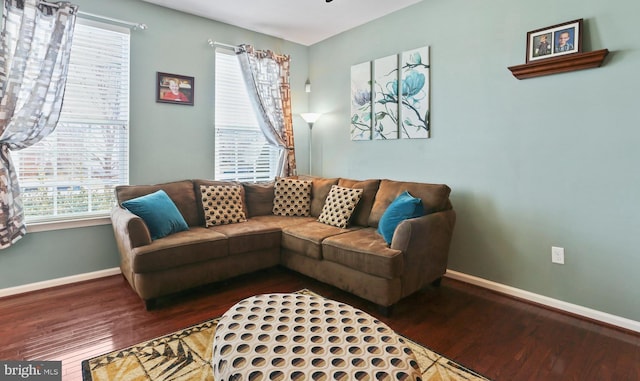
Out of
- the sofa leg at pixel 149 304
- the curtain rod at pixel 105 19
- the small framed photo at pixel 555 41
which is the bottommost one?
the sofa leg at pixel 149 304

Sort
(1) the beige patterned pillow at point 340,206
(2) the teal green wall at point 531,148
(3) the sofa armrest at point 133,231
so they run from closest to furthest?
(2) the teal green wall at point 531,148
(3) the sofa armrest at point 133,231
(1) the beige patterned pillow at point 340,206

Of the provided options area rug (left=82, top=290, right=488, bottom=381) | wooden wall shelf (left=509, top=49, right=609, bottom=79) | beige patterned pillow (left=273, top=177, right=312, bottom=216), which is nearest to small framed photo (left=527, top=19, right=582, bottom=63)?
wooden wall shelf (left=509, top=49, right=609, bottom=79)

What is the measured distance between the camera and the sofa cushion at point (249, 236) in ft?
10.0

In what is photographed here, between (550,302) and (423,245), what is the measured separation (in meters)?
1.07

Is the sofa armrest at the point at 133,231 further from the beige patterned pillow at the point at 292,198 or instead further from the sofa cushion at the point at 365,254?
the beige patterned pillow at the point at 292,198

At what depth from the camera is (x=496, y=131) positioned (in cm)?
295

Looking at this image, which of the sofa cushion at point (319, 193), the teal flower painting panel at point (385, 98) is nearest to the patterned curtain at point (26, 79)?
the sofa cushion at point (319, 193)

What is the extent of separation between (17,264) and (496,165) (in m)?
4.08

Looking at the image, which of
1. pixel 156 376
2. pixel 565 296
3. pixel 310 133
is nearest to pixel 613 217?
pixel 565 296

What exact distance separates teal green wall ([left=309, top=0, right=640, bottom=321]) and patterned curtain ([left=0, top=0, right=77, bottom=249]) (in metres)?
3.00

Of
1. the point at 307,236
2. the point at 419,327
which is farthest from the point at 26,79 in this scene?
the point at 419,327

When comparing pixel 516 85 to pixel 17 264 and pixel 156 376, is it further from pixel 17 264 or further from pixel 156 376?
pixel 17 264

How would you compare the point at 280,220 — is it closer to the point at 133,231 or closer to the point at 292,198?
the point at 292,198

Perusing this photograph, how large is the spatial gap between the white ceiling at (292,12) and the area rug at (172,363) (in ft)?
10.1
